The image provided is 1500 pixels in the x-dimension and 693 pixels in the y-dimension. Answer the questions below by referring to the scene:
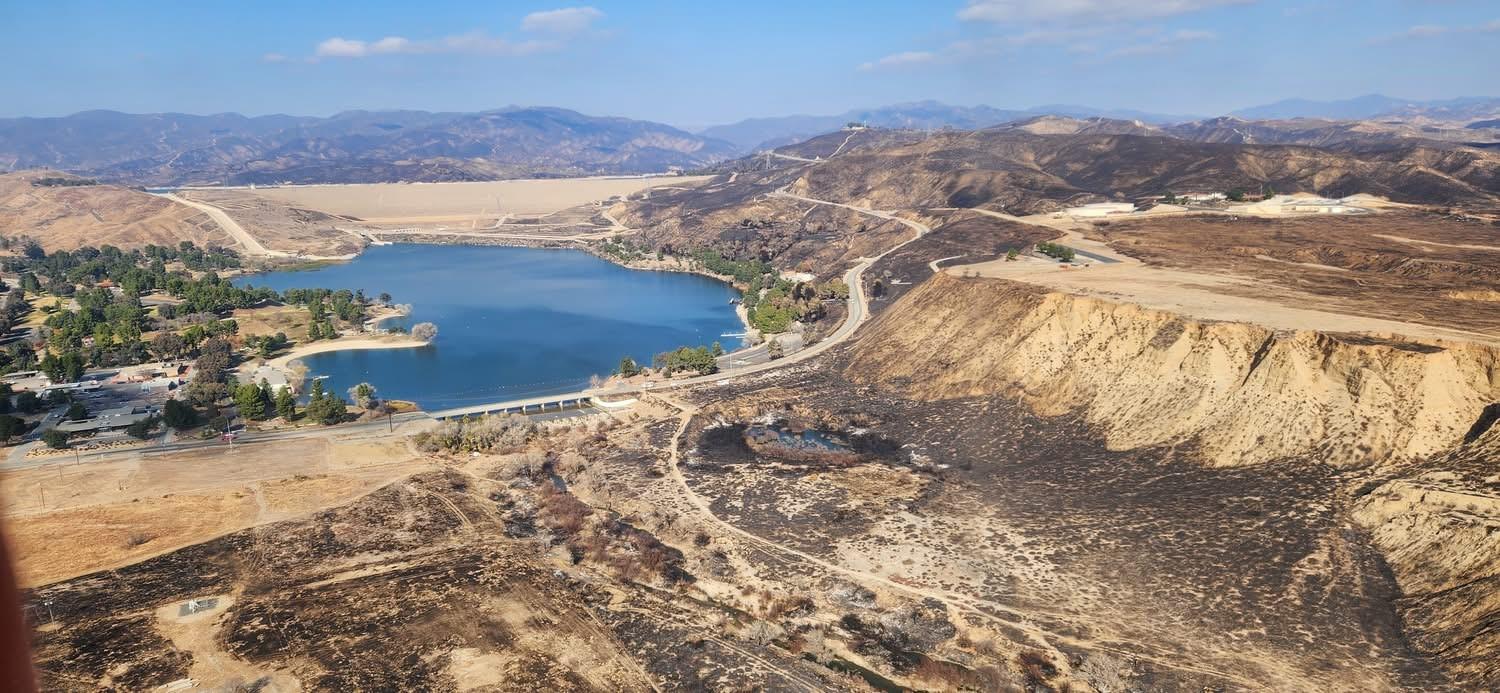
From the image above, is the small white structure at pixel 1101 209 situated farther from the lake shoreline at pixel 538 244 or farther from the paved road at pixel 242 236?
the paved road at pixel 242 236

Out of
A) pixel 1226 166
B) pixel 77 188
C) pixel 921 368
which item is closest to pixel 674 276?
pixel 921 368

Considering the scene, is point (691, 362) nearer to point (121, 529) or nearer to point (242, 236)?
point (121, 529)

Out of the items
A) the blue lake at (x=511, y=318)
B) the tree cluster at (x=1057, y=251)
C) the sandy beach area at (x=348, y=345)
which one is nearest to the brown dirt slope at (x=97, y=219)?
the blue lake at (x=511, y=318)

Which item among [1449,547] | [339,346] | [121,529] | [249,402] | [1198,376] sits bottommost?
[121,529]

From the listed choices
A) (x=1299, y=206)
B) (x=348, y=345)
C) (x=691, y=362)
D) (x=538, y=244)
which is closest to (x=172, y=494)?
(x=691, y=362)

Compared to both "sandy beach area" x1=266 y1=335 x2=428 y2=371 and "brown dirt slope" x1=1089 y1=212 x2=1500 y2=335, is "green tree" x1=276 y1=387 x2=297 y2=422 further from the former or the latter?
"brown dirt slope" x1=1089 y1=212 x2=1500 y2=335

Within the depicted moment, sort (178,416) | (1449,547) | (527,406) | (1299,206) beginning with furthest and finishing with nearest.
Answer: (1299,206)
(527,406)
(178,416)
(1449,547)

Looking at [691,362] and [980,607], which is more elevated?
[691,362]

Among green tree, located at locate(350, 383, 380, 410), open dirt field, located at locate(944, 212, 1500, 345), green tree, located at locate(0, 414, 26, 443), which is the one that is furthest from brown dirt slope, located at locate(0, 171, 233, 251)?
open dirt field, located at locate(944, 212, 1500, 345)
